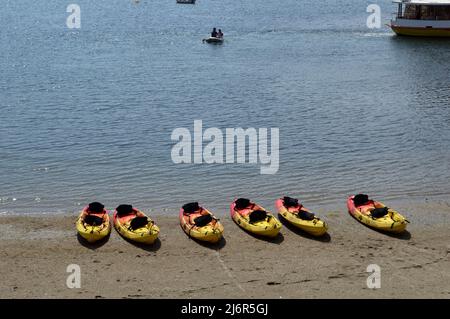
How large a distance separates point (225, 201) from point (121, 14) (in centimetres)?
7839

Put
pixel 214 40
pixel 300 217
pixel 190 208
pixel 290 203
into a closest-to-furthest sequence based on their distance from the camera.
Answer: pixel 300 217
pixel 190 208
pixel 290 203
pixel 214 40

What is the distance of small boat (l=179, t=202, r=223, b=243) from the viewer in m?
24.0

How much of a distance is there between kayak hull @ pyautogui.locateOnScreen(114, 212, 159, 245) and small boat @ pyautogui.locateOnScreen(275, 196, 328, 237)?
508 centimetres

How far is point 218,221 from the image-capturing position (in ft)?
82.5

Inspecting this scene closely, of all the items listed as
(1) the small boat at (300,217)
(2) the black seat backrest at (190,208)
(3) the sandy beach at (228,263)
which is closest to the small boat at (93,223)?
(3) the sandy beach at (228,263)

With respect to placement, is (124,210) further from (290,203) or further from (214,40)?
(214,40)

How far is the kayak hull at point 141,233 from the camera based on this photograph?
2380cm

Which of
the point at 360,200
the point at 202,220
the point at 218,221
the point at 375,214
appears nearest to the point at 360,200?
the point at 360,200

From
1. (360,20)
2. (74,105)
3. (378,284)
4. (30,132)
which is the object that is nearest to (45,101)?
(74,105)

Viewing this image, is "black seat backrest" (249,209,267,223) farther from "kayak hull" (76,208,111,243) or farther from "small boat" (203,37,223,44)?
"small boat" (203,37,223,44)

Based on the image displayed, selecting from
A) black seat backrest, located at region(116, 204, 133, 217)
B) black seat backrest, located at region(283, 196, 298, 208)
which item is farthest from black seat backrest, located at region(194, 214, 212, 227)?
black seat backrest, located at region(283, 196, 298, 208)

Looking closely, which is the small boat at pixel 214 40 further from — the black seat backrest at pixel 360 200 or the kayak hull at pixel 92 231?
the kayak hull at pixel 92 231

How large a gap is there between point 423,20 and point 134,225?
196 feet

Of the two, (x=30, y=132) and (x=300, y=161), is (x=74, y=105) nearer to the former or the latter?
(x=30, y=132)
